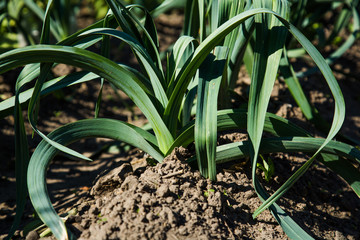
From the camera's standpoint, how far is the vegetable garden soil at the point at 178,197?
3.97 feet

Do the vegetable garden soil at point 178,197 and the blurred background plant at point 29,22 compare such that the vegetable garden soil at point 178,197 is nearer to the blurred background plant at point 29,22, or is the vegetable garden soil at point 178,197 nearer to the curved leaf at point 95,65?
the curved leaf at point 95,65

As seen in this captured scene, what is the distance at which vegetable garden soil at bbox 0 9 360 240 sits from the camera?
1209 millimetres

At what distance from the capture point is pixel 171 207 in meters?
1.25

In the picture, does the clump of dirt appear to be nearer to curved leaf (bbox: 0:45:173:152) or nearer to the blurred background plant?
Result: curved leaf (bbox: 0:45:173:152)

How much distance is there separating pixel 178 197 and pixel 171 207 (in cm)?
6

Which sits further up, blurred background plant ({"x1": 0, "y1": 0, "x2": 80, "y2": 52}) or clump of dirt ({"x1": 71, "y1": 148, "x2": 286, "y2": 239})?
blurred background plant ({"x1": 0, "y1": 0, "x2": 80, "y2": 52})

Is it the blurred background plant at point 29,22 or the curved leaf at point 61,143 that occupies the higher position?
the blurred background plant at point 29,22

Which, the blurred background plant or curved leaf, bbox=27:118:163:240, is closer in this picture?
curved leaf, bbox=27:118:163:240

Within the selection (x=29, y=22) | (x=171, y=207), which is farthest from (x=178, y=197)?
(x=29, y=22)

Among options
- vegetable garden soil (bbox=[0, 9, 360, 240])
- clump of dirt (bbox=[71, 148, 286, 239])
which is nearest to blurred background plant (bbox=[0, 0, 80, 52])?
vegetable garden soil (bbox=[0, 9, 360, 240])

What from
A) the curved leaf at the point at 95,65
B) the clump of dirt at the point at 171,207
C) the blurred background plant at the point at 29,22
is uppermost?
the blurred background plant at the point at 29,22

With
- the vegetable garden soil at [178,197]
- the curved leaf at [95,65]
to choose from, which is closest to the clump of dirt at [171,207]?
the vegetable garden soil at [178,197]

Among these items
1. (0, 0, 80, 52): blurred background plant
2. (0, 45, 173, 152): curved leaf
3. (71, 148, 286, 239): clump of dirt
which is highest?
(0, 0, 80, 52): blurred background plant

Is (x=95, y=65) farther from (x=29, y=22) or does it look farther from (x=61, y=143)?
(x=29, y=22)
